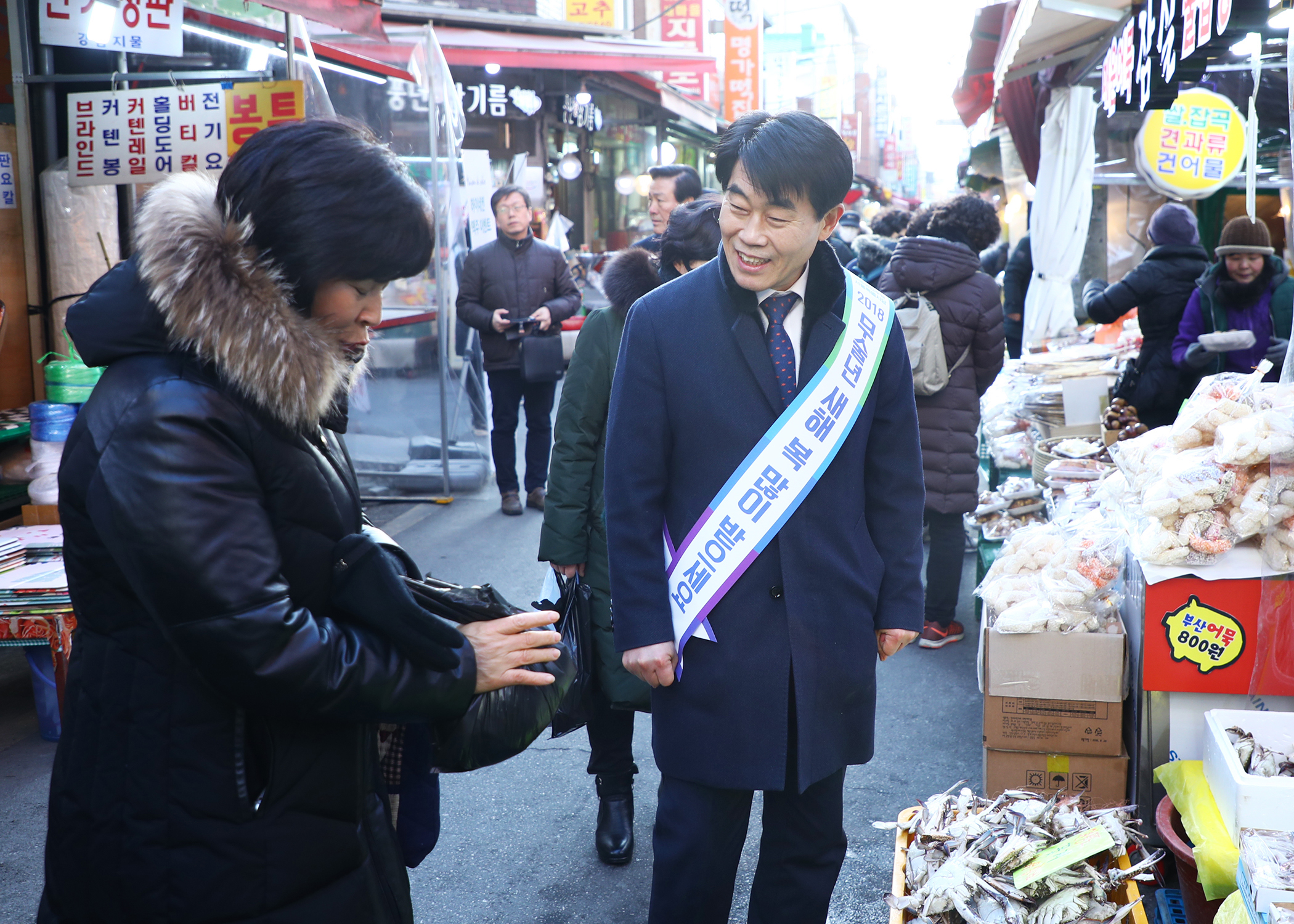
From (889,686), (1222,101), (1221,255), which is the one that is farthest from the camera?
(1222,101)

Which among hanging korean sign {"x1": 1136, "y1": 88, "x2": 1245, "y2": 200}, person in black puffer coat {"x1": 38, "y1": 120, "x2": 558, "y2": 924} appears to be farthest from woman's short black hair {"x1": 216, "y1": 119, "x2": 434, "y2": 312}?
hanging korean sign {"x1": 1136, "y1": 88, "x2": 1245, "y2": 200}

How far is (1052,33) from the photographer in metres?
6.69

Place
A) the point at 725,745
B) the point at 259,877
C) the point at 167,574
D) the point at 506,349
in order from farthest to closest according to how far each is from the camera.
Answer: the point at 506,349 → the point at 725,745 → the point at 259,877 → the point at 167,574

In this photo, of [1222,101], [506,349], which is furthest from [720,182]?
[1222,101]

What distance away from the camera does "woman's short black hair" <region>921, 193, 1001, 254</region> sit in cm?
521

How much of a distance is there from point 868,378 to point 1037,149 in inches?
333

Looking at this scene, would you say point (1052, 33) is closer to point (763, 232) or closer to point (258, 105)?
point (258, 105)

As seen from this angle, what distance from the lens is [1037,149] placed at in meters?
9.73

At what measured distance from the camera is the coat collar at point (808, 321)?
2.24 meters

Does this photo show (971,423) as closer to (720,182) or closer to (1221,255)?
(1221,255)

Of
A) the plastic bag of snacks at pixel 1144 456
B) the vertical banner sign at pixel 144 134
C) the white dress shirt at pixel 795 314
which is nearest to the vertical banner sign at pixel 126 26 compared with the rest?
the vertical banner sign at pixel 144 134

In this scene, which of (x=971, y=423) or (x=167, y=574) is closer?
(x=167, y=574)

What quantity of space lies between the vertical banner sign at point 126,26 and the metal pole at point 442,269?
233 cm

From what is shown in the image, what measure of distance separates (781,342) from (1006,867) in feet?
4.60
